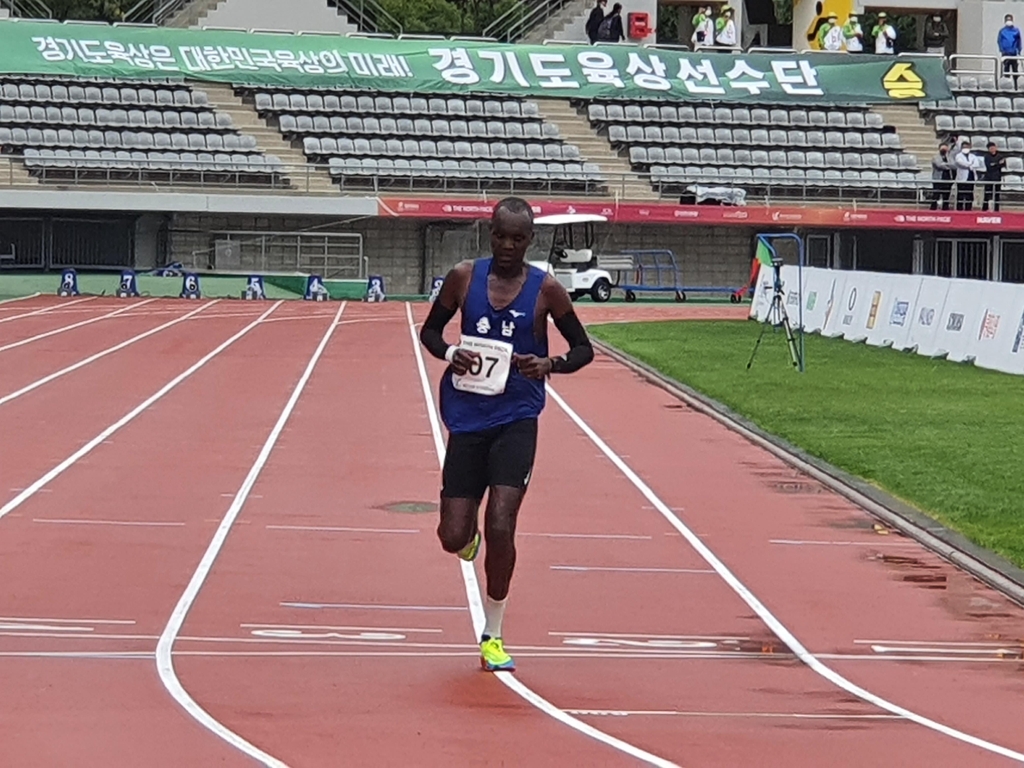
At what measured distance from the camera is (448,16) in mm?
66812

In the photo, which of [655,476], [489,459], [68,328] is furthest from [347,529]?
[68,328]

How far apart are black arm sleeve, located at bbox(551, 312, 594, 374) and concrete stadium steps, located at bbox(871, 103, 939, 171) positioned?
153 ft

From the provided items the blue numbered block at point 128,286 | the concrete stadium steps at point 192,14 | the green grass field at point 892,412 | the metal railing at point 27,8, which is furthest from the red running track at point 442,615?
the metal railing at point 27,8

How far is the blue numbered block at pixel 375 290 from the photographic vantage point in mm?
44219

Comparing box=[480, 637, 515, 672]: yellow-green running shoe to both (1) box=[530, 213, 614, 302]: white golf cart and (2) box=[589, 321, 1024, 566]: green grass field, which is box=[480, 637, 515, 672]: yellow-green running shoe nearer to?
(2) box=[589, 321, 1024, 566]: green grass field

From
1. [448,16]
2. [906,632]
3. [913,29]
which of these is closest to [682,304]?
[448,16]

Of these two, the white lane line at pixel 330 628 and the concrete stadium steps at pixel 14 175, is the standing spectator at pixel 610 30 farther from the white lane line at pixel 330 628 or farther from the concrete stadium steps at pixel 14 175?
the white lane line at pixel 330 628

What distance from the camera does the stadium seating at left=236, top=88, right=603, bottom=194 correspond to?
48844 millimetres

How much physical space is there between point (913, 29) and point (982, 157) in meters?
22.1

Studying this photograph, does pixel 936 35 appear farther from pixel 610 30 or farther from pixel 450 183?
pixel 450 183

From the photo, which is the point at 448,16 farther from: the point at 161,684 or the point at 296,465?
the point at 161,684

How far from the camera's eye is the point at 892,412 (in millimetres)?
20219

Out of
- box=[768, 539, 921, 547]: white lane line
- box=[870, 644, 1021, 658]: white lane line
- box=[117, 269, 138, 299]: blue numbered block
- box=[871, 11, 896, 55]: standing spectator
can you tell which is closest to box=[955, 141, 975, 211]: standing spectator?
box=[871, 11, 896, 55]: standing spectator

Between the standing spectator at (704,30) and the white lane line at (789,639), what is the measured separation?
135 ft
